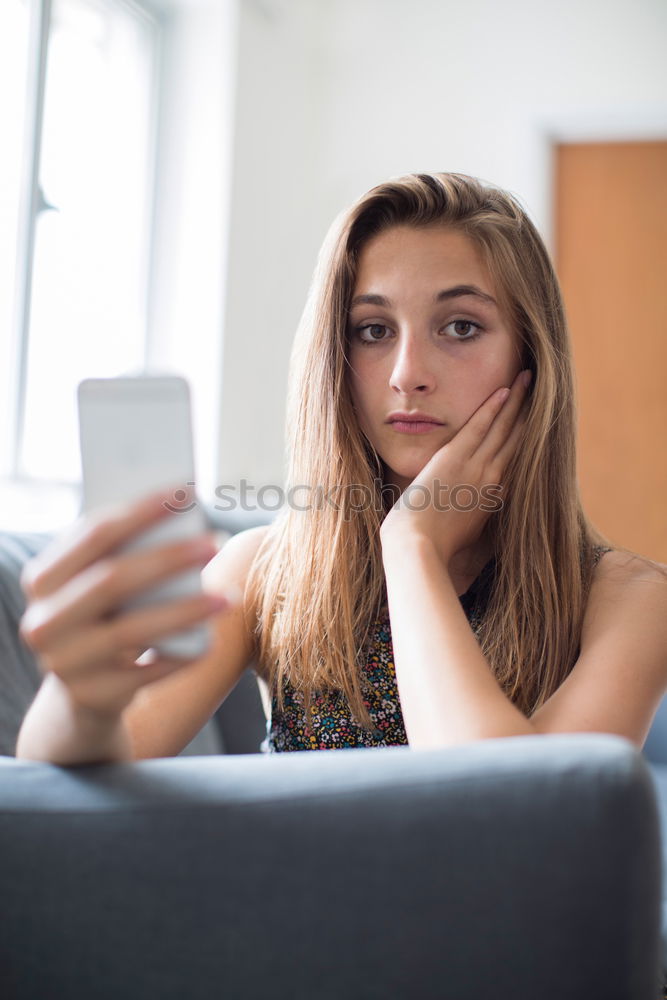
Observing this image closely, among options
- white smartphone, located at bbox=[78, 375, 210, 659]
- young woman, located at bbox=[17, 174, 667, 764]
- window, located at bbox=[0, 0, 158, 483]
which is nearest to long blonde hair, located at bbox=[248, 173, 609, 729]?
young woman, located at bbox=[17, 174, 667, 764]

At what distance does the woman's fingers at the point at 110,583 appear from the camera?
0.50 meters

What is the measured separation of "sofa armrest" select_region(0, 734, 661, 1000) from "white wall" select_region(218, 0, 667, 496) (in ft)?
8.37

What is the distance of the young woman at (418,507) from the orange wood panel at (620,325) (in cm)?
239

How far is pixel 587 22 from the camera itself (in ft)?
10.9

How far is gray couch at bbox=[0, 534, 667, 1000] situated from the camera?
21.1 inches

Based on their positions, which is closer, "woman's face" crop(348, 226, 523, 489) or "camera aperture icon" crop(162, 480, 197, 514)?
"camera aperture icon" crop(162, 480, 197, 514)

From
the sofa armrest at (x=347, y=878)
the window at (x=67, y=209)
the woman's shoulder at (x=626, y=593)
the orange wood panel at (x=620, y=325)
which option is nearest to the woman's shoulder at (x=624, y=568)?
the woman's shoulder at (x=626, y=593)

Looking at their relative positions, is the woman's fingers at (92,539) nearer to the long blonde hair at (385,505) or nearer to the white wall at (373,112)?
the long blonde hair at (385,505)

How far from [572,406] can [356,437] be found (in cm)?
27

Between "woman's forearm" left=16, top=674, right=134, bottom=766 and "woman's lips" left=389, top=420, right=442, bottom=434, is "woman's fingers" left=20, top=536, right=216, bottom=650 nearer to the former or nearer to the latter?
"woman's forearm" left=16, top=674, right=134, bottom=766

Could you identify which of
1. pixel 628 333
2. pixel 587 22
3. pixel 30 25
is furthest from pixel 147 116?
pixel 628 333

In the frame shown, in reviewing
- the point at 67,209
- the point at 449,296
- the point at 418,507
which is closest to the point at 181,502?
the point at 418,507

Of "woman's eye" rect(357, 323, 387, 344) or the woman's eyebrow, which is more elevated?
the woman's eyebrow

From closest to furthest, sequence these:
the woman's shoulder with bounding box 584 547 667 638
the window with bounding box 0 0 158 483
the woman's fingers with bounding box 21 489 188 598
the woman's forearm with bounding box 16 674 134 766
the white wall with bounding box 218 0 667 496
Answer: the woman's fingers with bounding box 21 489 188 598 < the woman's forearm with bounding box 16 674 134 766 < the woman's shoulder with bounding box 584 547 667 638 < the window with bounding box 0 0 158 483 < the white wall with bounding box 218 0 667 496
